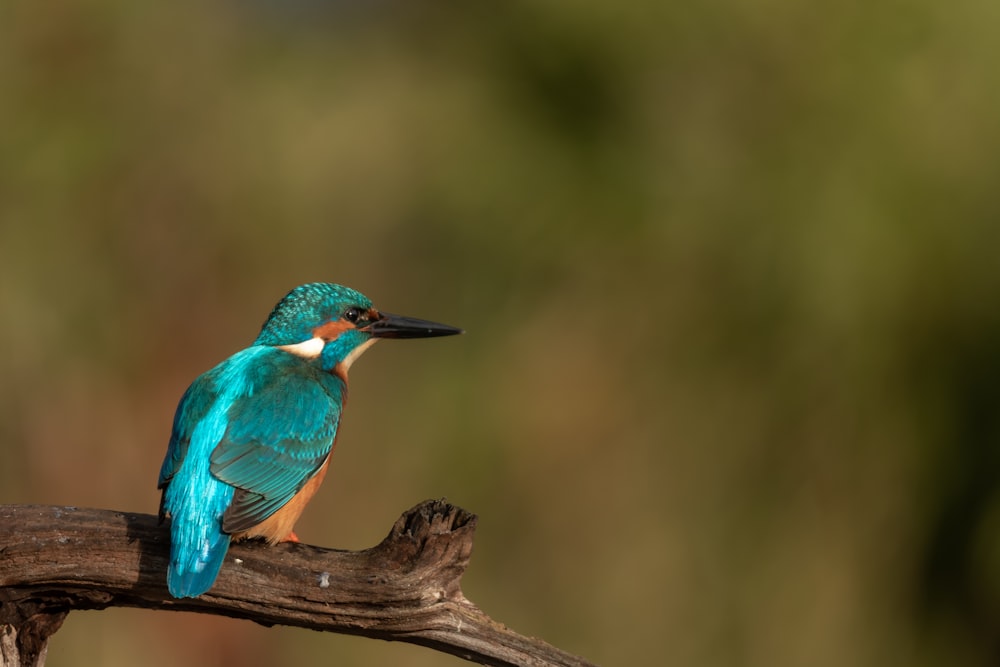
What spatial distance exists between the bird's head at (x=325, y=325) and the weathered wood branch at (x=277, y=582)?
826 millimetres

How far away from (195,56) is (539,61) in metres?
1.84

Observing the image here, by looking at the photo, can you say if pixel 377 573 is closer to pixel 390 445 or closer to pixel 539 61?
pixel 390 445

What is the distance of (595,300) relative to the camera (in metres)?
5.94

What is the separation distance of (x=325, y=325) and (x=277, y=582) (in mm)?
1033

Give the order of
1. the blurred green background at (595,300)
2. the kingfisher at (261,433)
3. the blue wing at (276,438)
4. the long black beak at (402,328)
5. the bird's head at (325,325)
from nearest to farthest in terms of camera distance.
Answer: the kingfisher at (261,433), the blue wing at (276,438), the bird's head at (325,325), the long black beak at (402,328), the blurred green background at (595,300)

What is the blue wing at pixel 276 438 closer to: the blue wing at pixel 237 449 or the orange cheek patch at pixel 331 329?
the blue wing at pixel 237 449

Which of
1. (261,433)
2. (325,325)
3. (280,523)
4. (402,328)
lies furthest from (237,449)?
(402,328)

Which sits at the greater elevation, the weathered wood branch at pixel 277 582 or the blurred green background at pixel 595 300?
the blurred green background at pixel 595 300

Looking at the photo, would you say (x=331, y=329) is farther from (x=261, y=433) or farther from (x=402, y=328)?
(x=261, y=433)

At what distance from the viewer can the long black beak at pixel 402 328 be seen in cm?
359

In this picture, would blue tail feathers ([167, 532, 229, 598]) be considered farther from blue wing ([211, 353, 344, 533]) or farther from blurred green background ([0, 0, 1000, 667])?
blurred green background ([0, 0, 1000, 667])

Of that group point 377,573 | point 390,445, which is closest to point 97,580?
point 377,573

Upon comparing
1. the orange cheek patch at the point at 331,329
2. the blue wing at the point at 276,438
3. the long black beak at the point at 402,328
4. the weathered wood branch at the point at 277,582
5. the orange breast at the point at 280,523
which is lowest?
the weathered wood branch at the point at 277,582

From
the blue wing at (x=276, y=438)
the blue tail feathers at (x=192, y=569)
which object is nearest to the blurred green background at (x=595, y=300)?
the blue wing at (x=276, y=438)
